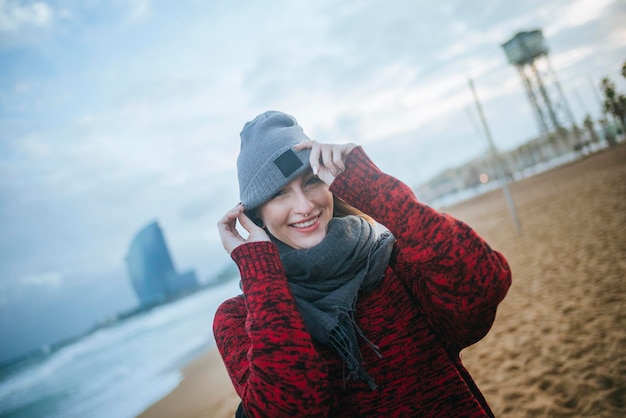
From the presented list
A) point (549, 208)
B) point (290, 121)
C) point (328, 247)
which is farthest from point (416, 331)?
point (549, 208)

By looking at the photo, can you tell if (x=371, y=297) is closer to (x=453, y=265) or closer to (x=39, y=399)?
(x=453, y=265)

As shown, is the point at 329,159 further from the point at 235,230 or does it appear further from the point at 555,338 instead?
the point at 555,338

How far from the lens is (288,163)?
1410 millimetres

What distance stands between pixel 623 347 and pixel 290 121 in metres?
5.82

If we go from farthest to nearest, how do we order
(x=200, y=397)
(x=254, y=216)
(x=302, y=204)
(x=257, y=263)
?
(x=200, y=397) < (x=254, y=216) < (x=302, y=204) < (x=257, y=263)

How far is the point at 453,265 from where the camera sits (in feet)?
3.49

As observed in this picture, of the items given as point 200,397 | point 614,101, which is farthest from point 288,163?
point 614,101

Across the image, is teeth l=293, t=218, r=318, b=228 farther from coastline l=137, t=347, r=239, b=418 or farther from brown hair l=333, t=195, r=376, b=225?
coastline l=137, t=347, r=239, b=418

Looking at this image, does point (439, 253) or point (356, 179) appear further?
point (356, 179)

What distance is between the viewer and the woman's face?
4.71 ft

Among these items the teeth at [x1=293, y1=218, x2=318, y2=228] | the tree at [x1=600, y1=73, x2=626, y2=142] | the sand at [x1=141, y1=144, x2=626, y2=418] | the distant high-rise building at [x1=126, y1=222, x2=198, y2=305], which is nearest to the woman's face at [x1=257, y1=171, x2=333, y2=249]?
the teeth at [x1=293, y1=218, x2=318, y2=228]

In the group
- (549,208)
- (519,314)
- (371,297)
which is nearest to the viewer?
(371,297)

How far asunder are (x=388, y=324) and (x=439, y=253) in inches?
16.9

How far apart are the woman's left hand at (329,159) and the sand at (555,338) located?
4464 millimetres
